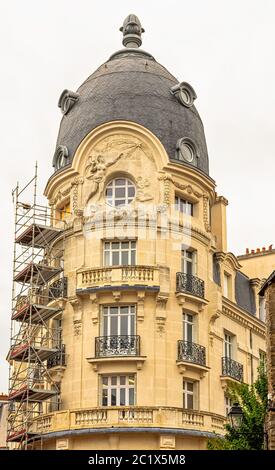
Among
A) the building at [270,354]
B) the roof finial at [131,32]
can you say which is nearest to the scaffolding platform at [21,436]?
the building at [270,354]

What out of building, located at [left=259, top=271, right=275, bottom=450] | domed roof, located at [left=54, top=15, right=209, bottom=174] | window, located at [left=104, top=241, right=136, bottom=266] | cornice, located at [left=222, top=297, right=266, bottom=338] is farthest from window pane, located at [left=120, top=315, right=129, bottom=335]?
building, located at [left=259, top=271, right=275, bottom=450]

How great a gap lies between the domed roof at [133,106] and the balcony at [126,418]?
9.50 metres

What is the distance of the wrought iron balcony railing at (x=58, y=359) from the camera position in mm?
35250

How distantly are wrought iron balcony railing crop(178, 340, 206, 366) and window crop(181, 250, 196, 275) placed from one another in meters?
2.78

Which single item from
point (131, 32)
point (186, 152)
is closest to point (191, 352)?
point (186, 152)

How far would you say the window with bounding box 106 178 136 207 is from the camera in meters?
36.4

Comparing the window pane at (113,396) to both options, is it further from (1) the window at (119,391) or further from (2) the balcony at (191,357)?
(2) the balcony at (191,357)

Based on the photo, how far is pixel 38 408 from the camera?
123 feet

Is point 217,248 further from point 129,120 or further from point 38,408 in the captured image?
point 38,408

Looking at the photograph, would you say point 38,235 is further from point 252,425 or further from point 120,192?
point 252,425

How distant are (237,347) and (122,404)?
295 inches

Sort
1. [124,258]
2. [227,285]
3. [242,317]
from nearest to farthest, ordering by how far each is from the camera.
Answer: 1. [124,258]
2. [242,317]
3. [227,285]

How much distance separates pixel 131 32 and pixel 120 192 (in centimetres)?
865

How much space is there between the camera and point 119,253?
35.8m
